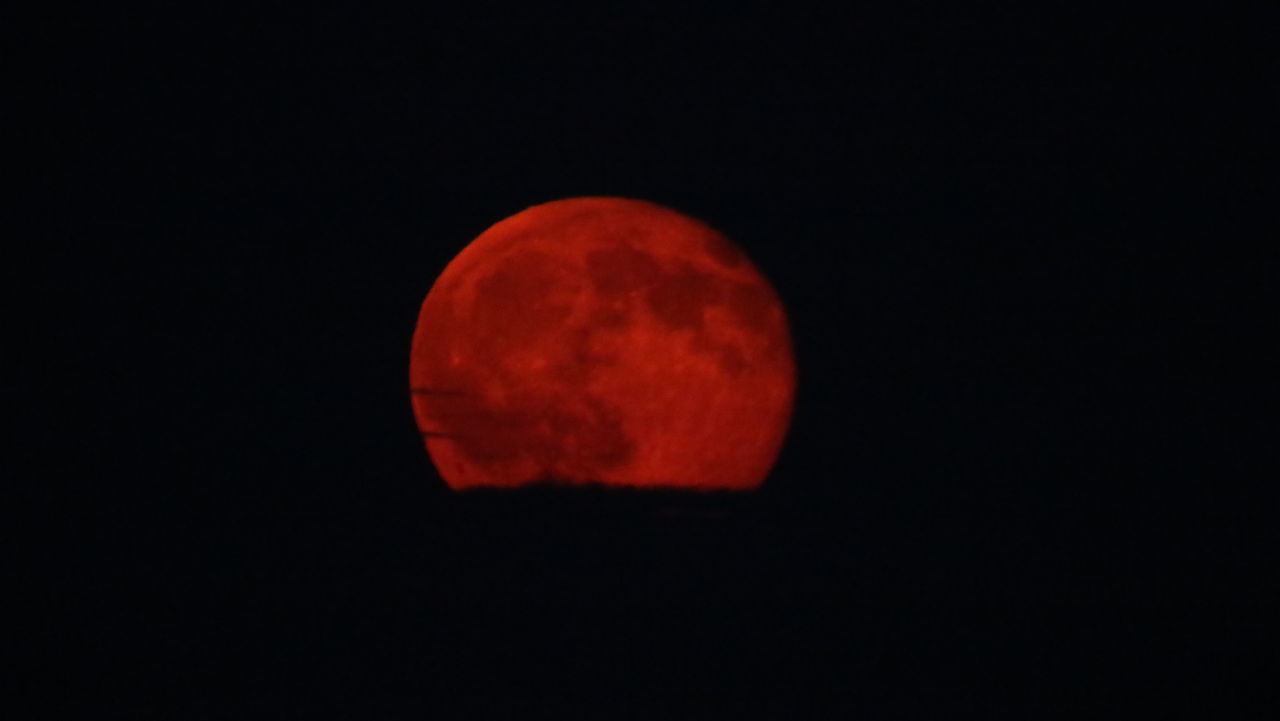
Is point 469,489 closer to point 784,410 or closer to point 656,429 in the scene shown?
point 656,429

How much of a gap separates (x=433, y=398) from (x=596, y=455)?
598 millimetres

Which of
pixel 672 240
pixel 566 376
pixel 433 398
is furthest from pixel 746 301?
pixel 433 398

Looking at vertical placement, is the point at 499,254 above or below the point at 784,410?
above

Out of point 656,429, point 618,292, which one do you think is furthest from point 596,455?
point 618,292

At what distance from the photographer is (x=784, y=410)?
548cm

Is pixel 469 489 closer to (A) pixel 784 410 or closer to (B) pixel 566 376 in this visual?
(B) pixel 566 376

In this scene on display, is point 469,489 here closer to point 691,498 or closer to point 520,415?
point 520,415

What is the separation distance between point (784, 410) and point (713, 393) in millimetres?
258

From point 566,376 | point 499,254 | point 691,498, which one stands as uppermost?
point 499,254

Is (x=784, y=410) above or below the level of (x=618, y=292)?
below

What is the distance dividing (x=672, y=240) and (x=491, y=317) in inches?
25.8

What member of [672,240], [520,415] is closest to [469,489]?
[520,415]

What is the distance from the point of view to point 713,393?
5.41 metres

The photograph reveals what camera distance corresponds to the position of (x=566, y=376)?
5340 mm
